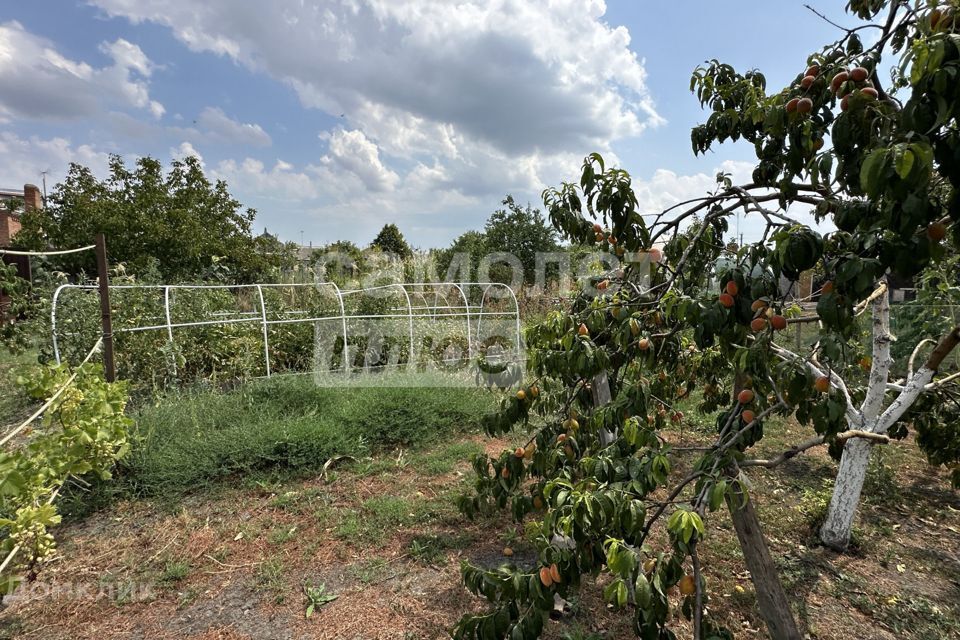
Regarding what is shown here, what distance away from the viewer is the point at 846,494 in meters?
3.00

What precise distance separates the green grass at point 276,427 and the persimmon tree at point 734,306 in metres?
2.54

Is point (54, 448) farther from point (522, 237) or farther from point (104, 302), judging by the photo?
point (522, 237)

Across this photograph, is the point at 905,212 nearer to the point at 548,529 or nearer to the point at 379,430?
the point at 548,529

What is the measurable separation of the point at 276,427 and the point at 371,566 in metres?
2.14

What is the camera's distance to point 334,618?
2.44 metres

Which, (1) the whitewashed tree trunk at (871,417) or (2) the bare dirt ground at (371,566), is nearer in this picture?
(2) the bare dirt ground at (371,566)

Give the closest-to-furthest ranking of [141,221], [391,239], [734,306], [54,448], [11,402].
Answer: [734,306] → [54,448] → [11,402] → [141,221] → [391,239]

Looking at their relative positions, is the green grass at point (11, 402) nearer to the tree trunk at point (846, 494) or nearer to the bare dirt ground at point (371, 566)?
the bare dirt ground at point (371, 566)

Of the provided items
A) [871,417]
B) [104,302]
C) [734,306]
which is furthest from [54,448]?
[871,417]

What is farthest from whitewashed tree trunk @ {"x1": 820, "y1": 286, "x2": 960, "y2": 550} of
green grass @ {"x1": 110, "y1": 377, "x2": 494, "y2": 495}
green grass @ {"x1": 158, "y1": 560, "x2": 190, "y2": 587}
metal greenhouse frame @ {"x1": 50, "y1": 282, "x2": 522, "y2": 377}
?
metal greenhouse frame @ {"x1": 50, "y1": 282, "x2": 522, "y2": 377}

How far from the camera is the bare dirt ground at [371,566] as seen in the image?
7.83 feet

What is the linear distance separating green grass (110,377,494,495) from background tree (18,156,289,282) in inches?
251

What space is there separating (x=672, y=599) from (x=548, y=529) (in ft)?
5.73

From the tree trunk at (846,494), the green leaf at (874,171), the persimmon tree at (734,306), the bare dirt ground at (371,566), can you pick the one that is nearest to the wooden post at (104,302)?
the bare dirt ground at (371,566)
